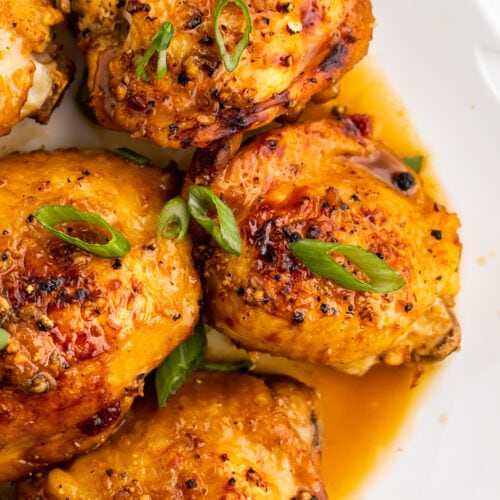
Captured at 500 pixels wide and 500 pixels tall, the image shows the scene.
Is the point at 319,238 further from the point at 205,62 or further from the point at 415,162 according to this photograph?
the point at 415,162

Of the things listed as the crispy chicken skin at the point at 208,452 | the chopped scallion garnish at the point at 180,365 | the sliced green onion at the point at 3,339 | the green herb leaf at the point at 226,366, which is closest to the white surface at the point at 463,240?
the crispy chicken skin at the point at 208,452

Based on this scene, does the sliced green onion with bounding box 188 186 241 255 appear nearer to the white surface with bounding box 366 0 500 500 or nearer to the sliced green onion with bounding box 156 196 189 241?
the sliced green onion with bounding box 156 196 189 241

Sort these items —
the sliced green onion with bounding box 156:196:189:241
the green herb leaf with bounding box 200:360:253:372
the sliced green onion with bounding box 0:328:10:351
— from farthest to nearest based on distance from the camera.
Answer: the green herb leaf with bounding box 200:360:253:372, the sliced green onion with bounding box 156:196:189:241, the sliced green onion with bounding box 0:328:10:351

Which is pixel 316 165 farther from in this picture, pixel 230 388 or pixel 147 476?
pixel 147 476

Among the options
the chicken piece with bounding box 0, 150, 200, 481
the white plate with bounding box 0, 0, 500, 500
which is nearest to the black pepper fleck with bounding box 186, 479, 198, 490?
the chicken piece with bounding box 0, 150, 200, 481

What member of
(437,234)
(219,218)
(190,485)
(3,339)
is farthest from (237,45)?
(190,485)

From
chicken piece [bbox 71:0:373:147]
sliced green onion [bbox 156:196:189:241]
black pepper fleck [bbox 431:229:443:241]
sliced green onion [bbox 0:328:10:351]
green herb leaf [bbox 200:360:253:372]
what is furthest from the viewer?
green herb leaf [bbox 200:360:253:372]

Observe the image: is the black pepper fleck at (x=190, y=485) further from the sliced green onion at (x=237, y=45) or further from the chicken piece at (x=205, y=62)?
the sliced green onion at (x=237, y=45)
